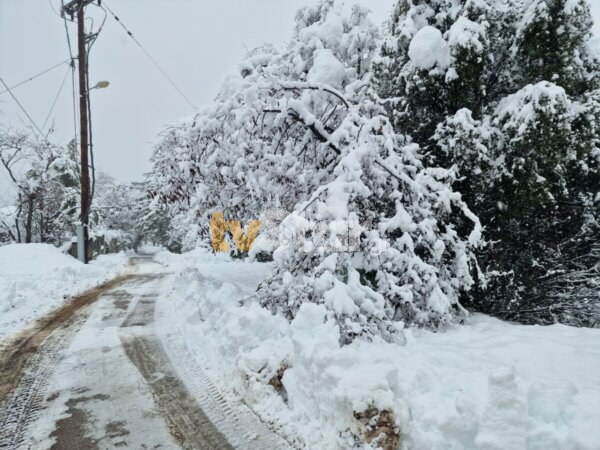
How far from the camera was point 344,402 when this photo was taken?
10.9 ft

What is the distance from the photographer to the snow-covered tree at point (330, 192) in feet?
17.6

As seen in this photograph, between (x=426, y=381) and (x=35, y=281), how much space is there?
37.5 ft

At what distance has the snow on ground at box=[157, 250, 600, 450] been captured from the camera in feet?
8.95

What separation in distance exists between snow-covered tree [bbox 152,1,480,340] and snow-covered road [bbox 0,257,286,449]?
1.69 meters

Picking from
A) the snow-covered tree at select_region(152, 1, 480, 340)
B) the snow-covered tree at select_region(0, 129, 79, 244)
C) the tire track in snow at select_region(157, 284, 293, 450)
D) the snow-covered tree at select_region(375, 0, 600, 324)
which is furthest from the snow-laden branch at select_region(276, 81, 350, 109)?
the snow-covered tree at select_region(0, 129, 79, 244)

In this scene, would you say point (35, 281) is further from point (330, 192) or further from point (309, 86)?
point (330, 192)

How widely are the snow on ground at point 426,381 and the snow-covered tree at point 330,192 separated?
60cm

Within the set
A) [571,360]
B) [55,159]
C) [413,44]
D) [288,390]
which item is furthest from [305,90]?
[55,159]

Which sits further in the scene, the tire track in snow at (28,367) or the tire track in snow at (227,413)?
the tire track in snow at (28,367)

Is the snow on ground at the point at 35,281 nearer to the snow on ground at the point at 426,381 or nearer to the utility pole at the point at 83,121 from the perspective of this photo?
the utility pole at the point at 83,121

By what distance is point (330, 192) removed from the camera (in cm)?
533

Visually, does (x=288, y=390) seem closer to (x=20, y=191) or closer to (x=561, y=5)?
(x=561, y=5)

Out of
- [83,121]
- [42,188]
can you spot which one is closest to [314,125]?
[83,121]

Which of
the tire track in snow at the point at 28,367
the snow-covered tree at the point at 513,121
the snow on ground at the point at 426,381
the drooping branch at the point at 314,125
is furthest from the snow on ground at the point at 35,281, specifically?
the snow-covered tree at the point at 513,121
